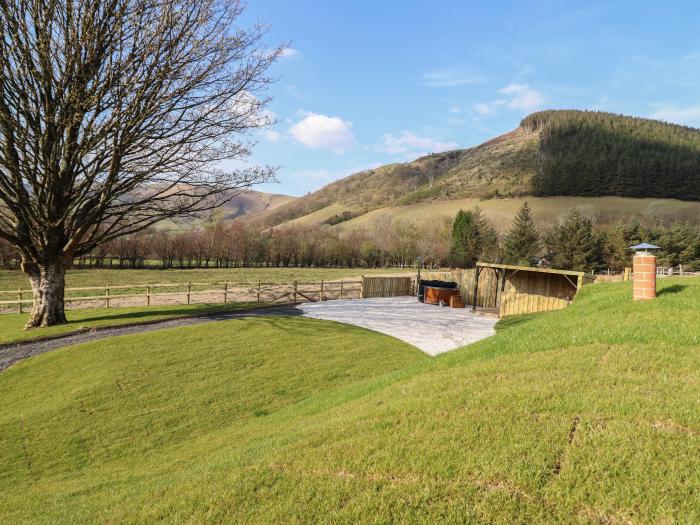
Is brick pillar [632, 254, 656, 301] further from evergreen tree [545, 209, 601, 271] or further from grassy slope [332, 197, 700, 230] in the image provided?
grassy slope [332, 197, 700, 230]

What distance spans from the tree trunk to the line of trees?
4233cm

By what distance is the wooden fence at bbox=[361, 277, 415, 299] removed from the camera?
34.5 meters

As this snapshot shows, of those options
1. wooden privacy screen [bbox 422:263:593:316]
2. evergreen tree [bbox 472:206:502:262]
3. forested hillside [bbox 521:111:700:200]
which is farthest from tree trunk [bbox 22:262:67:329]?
forested hillside [bbox 521:111:700:200]

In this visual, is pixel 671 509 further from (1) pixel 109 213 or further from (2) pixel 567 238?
(2) pixel 567 238

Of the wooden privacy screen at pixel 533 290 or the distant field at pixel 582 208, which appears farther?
the distant field at pixel 582 208

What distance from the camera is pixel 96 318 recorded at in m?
18.1

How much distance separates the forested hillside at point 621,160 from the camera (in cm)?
12294

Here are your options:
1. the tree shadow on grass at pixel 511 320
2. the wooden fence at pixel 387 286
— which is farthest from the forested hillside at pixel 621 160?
the tree shadow on grass at pixel 511 320

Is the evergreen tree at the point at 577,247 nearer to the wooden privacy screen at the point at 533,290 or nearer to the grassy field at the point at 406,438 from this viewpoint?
the wooden privacy screen at the point at 533,290

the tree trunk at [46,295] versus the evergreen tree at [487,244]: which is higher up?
the evergreen tree at [487,244]

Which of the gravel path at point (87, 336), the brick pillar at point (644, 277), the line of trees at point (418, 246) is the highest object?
the line of trees at point (418, 246)

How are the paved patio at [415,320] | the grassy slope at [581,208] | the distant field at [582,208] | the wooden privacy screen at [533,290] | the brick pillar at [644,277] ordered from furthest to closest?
the grassy slope at [581,208], the distant field at [582,208], the wooden privacy screen at [533,290], the paved patio at [415,320], the brick pillar at [644,277]

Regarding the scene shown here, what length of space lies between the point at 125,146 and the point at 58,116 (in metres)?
2.34

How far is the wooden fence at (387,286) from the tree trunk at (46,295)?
855 inches
